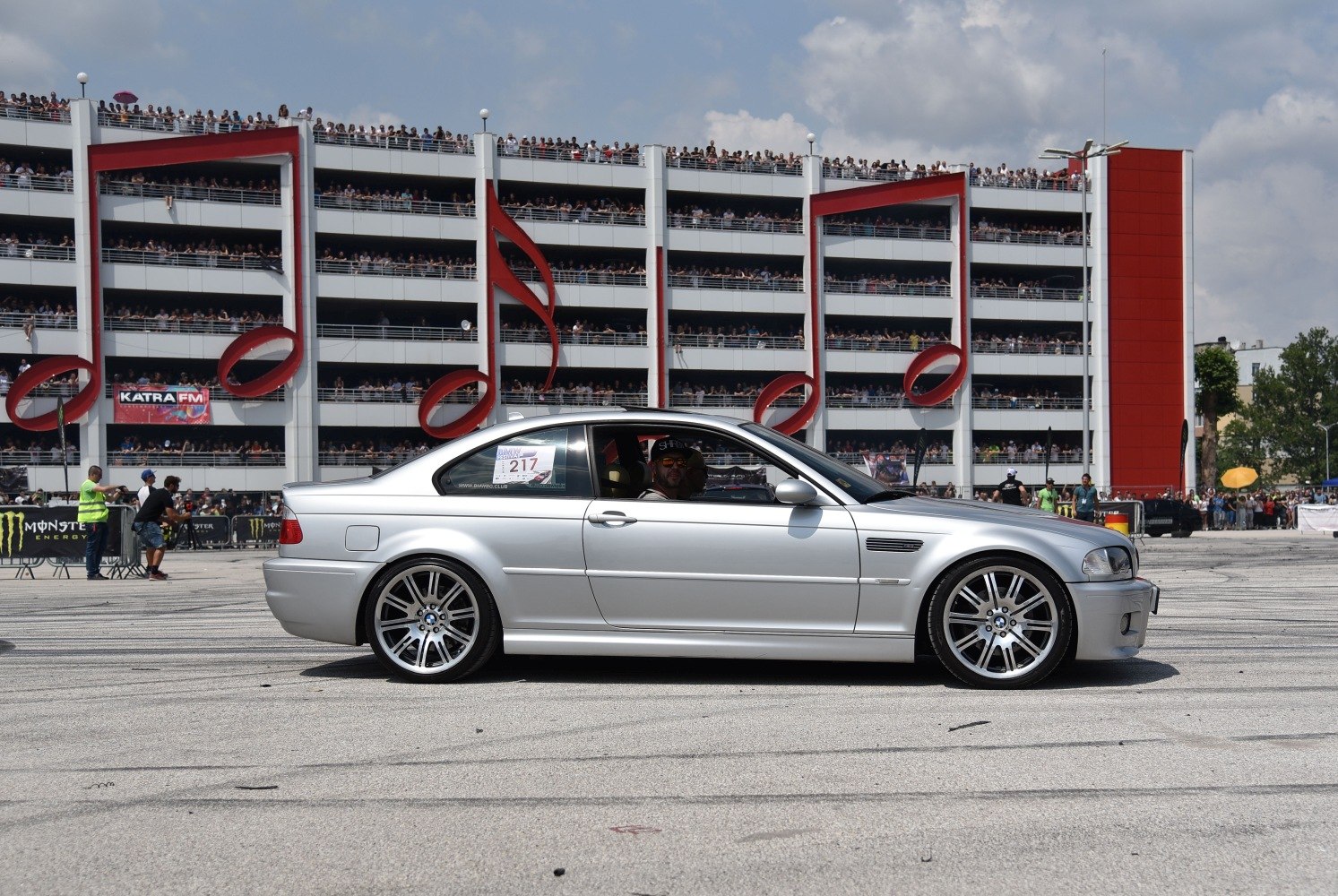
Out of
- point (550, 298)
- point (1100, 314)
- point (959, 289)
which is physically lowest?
point (550, 298)

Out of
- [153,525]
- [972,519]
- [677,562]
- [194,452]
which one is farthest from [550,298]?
[972,519]

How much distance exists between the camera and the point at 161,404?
166 ft

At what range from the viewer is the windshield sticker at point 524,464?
730cm

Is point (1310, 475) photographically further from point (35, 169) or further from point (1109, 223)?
point (35, 169)

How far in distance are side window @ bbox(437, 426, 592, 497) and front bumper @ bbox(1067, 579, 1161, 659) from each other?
276cm

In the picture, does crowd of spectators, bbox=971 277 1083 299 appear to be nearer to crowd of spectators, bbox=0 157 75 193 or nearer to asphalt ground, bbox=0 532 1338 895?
crowd of spectators, bbox=0 157 75 193

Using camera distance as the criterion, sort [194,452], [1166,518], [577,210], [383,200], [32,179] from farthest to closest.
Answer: [577,210] → [383,200] → [194,452] → [32,179] → [1166,518]

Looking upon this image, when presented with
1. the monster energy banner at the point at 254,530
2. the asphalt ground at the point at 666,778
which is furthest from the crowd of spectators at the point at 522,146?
the asphalt ground at the point at 666,778

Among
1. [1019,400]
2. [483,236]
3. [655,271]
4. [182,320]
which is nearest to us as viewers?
[182,320]

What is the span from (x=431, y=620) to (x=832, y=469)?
2.43m

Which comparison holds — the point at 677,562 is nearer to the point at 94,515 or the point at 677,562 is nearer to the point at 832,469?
the point at 832,469

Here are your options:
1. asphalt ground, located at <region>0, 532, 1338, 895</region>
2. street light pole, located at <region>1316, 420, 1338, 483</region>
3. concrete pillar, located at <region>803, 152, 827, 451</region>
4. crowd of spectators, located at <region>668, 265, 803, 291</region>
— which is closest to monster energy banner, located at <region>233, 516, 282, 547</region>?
asphalt ground, located at <region>0, 532, 1338, 895</region>

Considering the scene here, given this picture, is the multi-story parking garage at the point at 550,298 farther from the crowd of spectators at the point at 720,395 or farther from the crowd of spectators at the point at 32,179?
the crowd of spectators at the point at 720,395

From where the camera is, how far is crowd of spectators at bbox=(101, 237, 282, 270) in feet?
166
